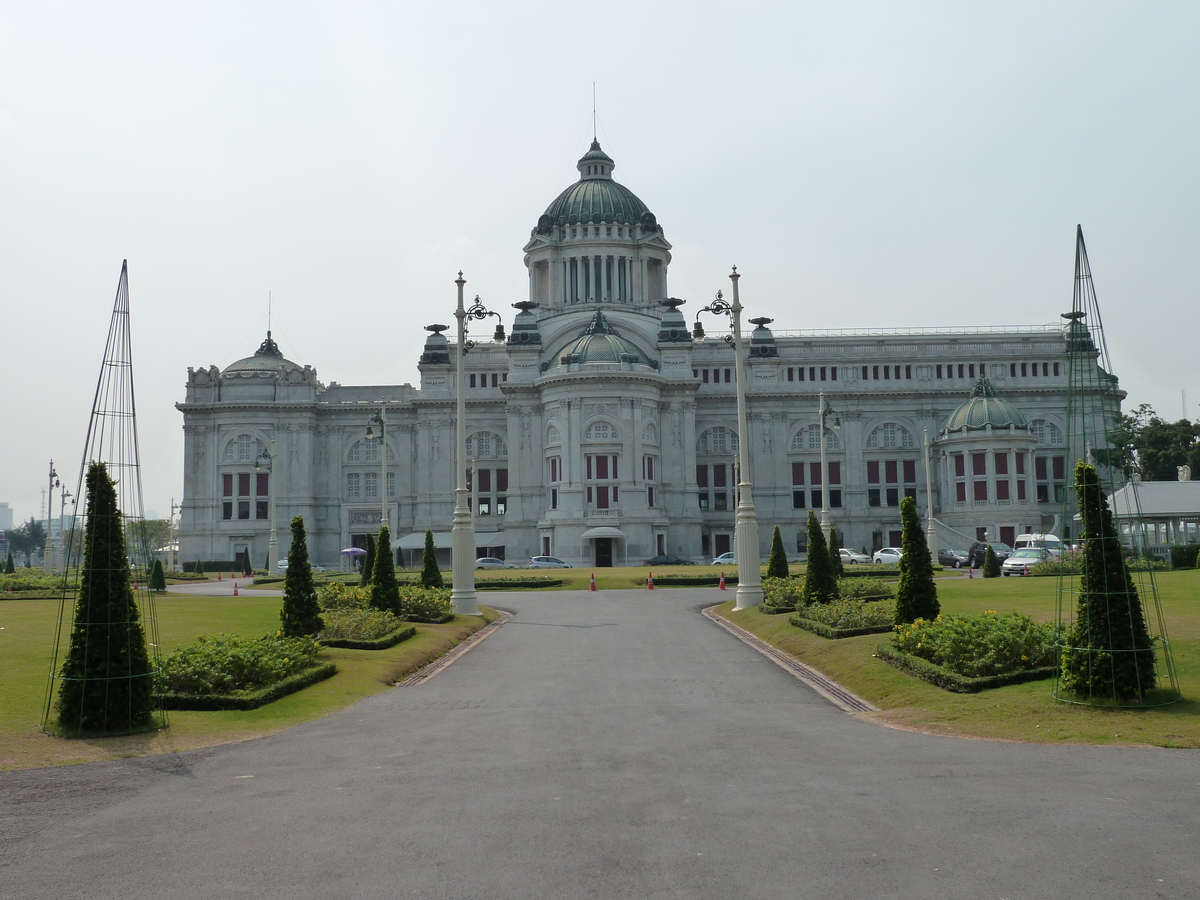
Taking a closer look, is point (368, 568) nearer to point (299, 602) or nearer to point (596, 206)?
point (299, 602)

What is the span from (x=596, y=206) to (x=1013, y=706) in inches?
3439

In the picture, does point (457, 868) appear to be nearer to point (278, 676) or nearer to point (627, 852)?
point (627, 852)

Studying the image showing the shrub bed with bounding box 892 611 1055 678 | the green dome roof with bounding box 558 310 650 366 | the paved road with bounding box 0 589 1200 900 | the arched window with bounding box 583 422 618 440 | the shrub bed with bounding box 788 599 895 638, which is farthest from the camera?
the green dome roof with bounding box 558 310 650 366

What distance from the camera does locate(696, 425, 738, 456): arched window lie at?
97.0m

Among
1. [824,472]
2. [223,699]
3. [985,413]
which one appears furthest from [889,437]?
[223,699]

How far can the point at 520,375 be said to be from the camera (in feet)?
305

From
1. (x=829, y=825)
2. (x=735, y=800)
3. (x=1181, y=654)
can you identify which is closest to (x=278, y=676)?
(x=735, y=800)

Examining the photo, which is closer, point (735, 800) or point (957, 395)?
point (735, 800)

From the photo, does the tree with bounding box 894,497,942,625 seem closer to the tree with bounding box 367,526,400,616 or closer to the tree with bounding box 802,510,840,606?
the tree with bounding box 802,510,840,606

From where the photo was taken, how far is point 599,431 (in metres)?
86.6

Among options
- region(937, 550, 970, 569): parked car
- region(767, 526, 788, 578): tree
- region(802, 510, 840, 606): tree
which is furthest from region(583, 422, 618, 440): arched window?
region(802, 510, 840, 606): tree

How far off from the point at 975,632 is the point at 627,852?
12528mm

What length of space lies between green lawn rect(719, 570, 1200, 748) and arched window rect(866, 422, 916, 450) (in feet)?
230

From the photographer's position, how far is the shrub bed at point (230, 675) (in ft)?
60.4
